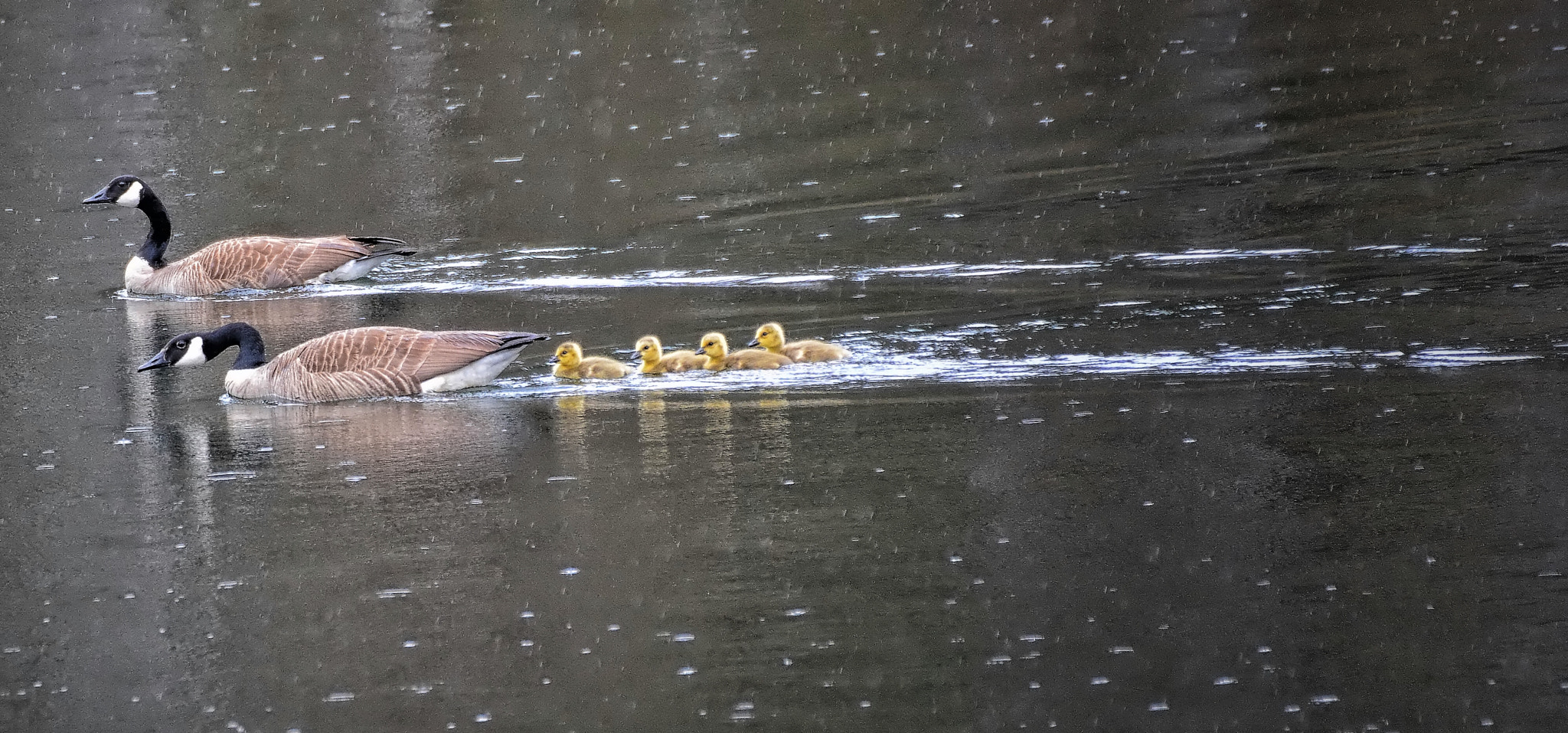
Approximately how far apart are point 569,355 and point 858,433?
212 cm

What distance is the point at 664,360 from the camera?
11.4m

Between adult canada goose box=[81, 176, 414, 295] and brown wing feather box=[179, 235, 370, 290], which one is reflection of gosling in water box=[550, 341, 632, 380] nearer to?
adult canada goose box=[81, 176, 414, 295]

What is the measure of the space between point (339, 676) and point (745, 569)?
1.72 metres

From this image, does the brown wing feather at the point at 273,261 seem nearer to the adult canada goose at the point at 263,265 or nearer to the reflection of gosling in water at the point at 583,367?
the adult canada goose at the point at 263,265

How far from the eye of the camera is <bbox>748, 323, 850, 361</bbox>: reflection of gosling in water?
37.3 ft

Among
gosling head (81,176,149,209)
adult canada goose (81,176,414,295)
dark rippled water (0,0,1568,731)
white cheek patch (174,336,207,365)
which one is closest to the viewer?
dark rippled water (0,0,1568,731)

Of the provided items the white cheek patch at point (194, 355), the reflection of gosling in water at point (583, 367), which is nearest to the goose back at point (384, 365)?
the reflection of gosling in water at point (583, 367)

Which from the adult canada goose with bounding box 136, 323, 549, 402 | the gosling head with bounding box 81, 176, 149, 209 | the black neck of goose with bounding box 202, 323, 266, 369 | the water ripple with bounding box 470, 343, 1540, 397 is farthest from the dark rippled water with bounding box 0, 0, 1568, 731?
the gosling head with bounding box 81, 176, 149, 209

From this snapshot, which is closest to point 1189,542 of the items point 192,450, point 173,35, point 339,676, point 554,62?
point 339,676

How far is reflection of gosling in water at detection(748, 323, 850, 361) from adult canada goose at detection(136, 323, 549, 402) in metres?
1.31

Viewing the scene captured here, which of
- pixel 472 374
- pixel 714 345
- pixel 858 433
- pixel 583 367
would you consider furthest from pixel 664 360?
pixel 858 433

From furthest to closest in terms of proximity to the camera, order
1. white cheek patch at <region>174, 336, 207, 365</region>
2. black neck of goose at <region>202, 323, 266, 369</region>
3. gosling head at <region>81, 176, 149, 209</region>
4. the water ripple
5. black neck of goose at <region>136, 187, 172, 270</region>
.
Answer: gosling head at <region>81, 176, 149, 209</region>
black neck of goose at <region>136, 187, 172, 270</region>
white cheek patch at <region>174, 336, 207, 365</region>
black neck of goose at <region>202, 323, 266, 369</region>
the water ripple

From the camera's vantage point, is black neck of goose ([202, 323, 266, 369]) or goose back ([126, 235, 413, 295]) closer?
black neck of goose ([202, 323, 266, 369])

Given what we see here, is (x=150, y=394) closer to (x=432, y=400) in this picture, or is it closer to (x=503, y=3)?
(x=432, y=400)
